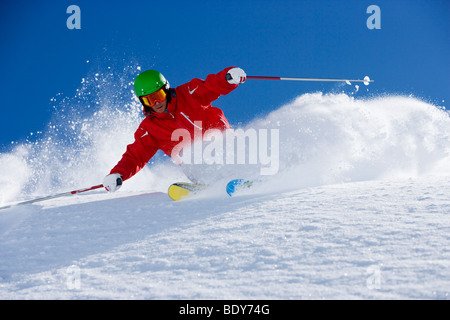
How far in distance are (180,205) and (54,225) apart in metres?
1.08

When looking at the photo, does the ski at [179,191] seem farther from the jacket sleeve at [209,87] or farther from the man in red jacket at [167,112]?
the jacket sleeve at [209,87]

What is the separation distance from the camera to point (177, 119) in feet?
13.5

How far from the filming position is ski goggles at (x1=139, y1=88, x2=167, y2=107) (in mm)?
3736

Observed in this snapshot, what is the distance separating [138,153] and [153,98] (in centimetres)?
79

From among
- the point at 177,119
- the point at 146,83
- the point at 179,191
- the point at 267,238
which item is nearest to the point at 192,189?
the point at 179,191

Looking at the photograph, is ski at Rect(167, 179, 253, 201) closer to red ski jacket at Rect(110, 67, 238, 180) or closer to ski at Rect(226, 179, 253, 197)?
ski at Rect(226, 179, 253, 197)

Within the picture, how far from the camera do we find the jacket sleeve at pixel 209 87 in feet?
12.7

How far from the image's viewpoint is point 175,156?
14.6ft

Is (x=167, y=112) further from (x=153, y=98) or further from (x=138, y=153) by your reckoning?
(x=138, y=153)

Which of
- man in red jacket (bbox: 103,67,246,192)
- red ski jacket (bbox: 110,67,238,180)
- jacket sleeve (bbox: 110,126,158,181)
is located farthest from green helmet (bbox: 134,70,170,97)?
jacket sleeve (bbox: 110,126,158,181)

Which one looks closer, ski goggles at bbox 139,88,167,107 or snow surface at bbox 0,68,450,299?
snow surface at bbox 0,68,450,299

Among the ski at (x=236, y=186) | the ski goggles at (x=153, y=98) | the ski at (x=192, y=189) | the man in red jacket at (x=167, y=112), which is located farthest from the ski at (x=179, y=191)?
the ski goggles at (x=153, y=98)
